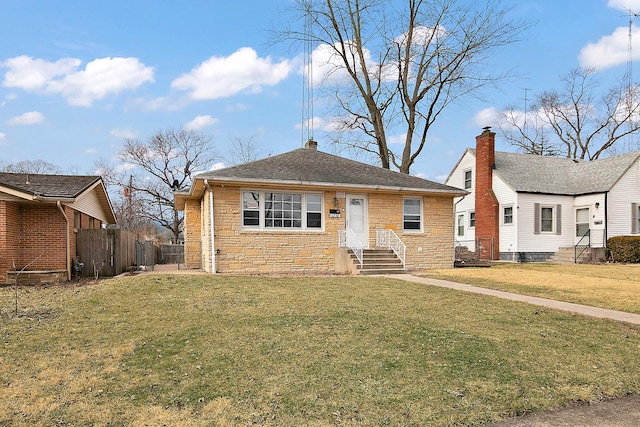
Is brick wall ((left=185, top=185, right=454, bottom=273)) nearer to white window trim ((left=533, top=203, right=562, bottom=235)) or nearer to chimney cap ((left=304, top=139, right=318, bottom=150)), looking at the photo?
chimney cap ((left=304, top=139, right=318, bottom=150))

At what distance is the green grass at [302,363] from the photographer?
351 cm

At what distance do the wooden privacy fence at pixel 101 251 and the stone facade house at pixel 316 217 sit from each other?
130 inches

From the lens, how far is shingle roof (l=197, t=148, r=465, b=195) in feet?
46.9

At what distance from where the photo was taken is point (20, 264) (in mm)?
13273

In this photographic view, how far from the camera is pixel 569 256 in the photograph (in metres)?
22.6

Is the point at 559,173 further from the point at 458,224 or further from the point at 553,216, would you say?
the point at 458,224

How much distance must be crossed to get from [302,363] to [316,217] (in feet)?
35.9

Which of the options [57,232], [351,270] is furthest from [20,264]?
[351,270]

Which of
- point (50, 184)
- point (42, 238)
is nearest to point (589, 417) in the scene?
point (42, 238)

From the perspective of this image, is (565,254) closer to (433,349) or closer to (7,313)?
(433,349)

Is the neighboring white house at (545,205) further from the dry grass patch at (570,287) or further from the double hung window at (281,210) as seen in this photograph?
the double hung window at (281,210)

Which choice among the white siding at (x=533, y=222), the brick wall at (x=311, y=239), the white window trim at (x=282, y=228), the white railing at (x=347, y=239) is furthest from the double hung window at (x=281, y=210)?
the white siding at (x=533, y=222)

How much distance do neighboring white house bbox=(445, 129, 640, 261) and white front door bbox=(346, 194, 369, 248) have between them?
7988mm

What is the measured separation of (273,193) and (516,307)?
29.5 ft
